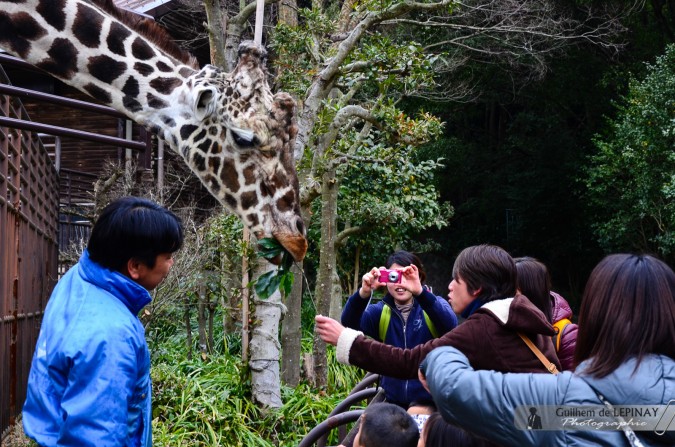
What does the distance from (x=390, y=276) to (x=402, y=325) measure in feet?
2.49

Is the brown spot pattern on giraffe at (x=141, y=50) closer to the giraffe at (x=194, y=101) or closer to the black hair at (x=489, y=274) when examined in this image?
the giraffe at (x=194, y=101)

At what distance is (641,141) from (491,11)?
450cm

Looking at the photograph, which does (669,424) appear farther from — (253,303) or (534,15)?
(534,15)

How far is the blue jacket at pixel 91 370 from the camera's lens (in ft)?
7.96

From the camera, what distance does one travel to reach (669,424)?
202 centimetres

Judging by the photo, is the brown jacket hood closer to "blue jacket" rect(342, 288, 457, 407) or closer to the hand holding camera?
the hand holding camera

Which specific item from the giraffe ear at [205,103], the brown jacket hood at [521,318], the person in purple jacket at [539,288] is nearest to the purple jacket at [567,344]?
the person in purple jacket at [539,288]

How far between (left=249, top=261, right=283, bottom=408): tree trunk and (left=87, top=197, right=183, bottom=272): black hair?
4.91 m

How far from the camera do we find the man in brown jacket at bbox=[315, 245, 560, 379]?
305cm

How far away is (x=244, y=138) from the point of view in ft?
16.2

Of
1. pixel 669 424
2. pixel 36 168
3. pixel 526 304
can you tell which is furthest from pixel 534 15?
pixel 669 424

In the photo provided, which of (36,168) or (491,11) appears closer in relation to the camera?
(36,168)

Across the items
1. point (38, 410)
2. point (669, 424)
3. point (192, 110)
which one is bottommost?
point (38, 410)

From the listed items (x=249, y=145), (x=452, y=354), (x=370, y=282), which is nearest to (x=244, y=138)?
(x=249, y=145)
